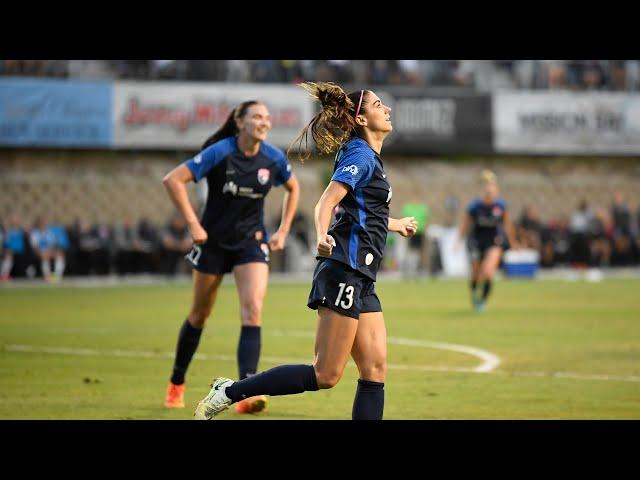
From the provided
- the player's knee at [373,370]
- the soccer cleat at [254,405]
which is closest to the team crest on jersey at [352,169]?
the player's knee at [373,370]

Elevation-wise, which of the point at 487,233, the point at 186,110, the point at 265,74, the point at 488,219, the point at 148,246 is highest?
the point at 265,74

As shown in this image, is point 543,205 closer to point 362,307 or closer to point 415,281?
point 415,281

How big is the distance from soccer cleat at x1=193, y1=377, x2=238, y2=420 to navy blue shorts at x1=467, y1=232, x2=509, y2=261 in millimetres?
15201

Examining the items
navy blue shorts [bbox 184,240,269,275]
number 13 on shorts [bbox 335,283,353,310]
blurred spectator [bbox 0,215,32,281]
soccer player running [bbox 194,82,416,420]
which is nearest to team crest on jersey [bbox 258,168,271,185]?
navy blue shorts [bbox 184,240,269,275]

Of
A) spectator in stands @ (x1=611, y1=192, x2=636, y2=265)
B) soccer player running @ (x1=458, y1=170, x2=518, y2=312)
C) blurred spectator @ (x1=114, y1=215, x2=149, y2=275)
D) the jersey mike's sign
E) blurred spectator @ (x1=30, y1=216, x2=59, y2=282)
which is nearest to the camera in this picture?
soccer player running @ (x1=458, y1=170, x2=518, y2=312)

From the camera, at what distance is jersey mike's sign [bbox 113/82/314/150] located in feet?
125

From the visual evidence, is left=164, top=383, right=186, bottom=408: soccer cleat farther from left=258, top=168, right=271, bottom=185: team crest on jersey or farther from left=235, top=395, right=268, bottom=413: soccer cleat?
left=258, top=168, right=271, bottom=185: team crest on jersey

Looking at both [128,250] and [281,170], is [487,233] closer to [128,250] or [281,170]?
[281,170]

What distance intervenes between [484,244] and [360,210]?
51.3ft

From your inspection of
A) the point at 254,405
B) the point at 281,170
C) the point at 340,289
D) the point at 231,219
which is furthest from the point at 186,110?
the point at 340,289

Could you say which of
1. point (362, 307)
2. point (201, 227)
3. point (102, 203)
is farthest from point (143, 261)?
point (362, 307)

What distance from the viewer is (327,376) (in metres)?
8.13

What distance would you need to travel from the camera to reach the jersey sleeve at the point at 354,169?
7.99m

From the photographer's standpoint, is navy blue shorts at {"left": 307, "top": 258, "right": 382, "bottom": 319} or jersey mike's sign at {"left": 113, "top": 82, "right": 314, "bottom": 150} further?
jersey mike's sign at {"left": 113, "top": 82, "right": 314, "bottom": 150}
